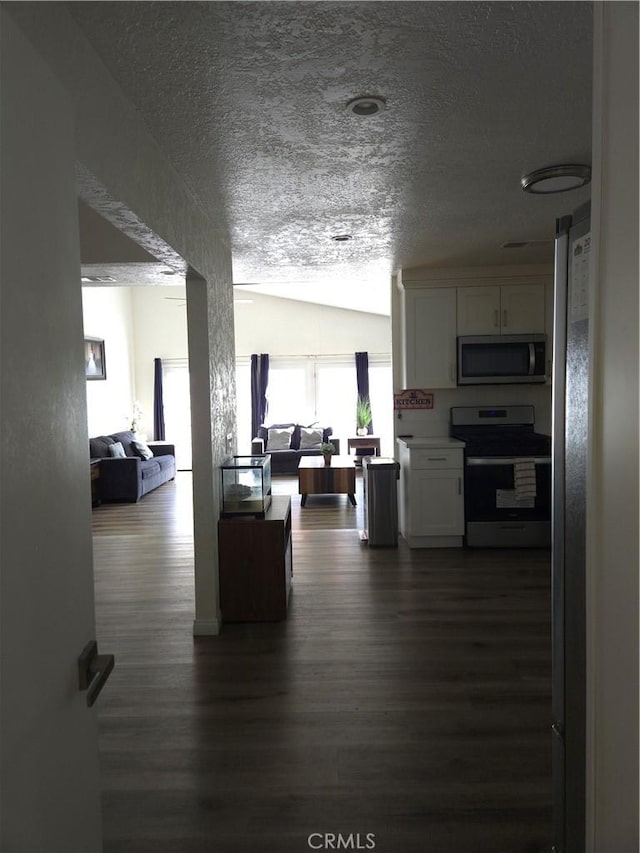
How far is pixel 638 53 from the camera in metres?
0.82

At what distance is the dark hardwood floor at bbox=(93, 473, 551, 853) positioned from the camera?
2045 millimetres

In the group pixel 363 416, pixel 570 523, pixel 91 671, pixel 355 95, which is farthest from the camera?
pixel 363 416

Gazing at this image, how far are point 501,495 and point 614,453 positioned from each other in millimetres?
4443

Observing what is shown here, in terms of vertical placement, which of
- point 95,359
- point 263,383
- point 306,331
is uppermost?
point 306,331

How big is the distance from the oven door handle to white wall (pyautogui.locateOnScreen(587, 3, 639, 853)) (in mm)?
4233

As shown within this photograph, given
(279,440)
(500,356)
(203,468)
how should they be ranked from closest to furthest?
(203,468) → (500,356) → (279,440)

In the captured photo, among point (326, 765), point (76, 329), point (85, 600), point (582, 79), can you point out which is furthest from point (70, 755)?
point (582, 79)

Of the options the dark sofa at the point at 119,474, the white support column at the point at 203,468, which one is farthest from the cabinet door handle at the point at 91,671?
the dark sofa at the point at 119,474

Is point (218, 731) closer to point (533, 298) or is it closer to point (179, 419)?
point (533, 298)

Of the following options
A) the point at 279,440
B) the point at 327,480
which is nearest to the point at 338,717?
the point at 327,480

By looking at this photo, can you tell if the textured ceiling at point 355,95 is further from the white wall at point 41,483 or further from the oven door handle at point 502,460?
the oven door handle at point 502,460

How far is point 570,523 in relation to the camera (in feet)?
5.04

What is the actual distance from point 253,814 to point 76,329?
1753 millimetres

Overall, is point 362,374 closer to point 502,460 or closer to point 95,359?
point 95,359
